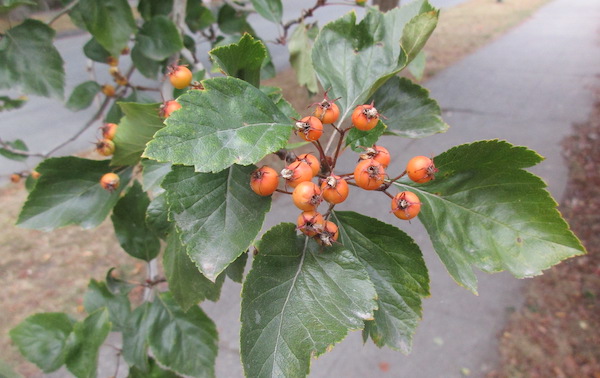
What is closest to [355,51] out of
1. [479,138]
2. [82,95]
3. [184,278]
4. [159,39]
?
[184,278]

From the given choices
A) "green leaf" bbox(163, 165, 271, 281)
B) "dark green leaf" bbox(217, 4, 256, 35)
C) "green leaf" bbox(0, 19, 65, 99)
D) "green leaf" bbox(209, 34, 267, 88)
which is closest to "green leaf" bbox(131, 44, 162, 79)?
"green leaf" bbox(0, 19, 65, 99)

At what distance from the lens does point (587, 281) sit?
3922mm

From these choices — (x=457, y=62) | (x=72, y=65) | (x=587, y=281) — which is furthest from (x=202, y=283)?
(x=457, y=62)

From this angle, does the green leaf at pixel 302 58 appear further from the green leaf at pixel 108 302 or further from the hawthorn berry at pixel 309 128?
the green leaf at pixel 108 302

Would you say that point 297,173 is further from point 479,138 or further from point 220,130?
point 479,138

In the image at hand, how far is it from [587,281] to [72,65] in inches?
382

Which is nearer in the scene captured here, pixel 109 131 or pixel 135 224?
pixel 109 131

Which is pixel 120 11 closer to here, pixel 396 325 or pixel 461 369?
pixel 396 325

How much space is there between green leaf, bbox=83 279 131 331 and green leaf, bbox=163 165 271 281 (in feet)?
3.55

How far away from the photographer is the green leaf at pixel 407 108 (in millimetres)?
1150

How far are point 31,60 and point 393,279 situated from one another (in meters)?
1.56

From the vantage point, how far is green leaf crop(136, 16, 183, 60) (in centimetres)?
165

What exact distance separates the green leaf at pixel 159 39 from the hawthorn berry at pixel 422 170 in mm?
1117

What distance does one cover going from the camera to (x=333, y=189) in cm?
84
